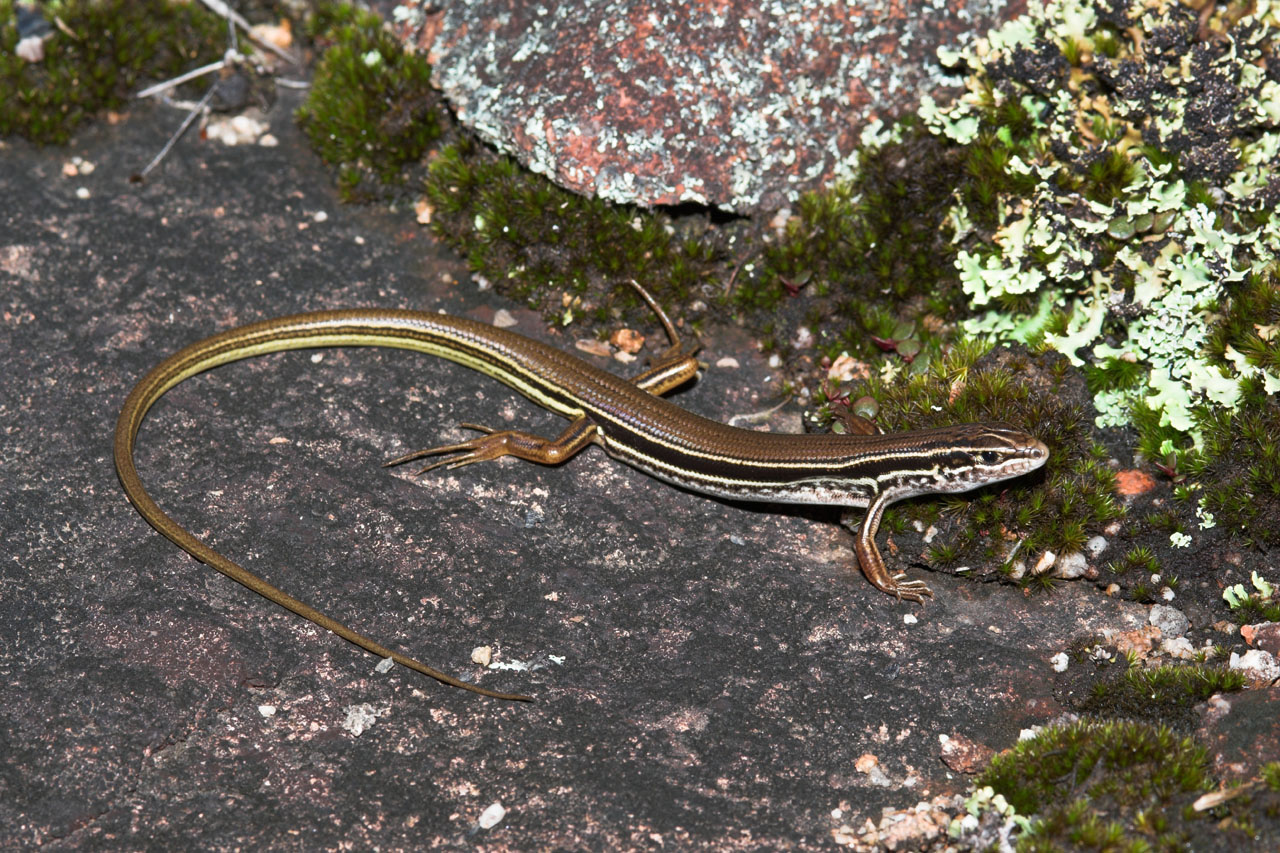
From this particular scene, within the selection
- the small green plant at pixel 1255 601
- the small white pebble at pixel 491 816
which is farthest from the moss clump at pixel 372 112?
the small green plant at pixel 1255 601

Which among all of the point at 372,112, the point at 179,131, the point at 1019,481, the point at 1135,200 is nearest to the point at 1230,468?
the point at 1019,481

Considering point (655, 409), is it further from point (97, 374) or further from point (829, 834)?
point (97, 374)

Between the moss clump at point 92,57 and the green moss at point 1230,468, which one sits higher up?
the green moss at point 1230,468

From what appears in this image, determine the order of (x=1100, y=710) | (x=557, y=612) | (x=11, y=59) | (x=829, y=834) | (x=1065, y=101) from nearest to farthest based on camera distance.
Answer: (x=829, y=834)
(x=1100, y=710)
(x=557, y=612)
(x=1065, y=101)
(x=11, y=59)

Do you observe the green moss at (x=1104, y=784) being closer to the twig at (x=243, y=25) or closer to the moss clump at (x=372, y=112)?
the moss clump at (x=372, y=112)

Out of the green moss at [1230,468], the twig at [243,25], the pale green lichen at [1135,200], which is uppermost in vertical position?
the pale green lichen at [1135,200]

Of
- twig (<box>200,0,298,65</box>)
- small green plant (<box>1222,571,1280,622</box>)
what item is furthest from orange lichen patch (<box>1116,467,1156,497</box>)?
twig (<box>200,0,298,65</box>)

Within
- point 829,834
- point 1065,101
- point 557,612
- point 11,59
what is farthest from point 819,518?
point 11,59

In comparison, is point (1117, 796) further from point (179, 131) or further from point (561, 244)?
point (179, 131)
